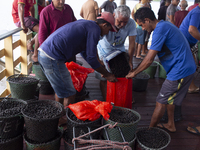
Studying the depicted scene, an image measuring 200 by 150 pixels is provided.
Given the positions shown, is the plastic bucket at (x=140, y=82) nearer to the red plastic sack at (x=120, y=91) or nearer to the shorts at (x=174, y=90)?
the red plastic sack at (x=120, y=91)

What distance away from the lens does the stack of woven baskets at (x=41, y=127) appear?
66.7 inches

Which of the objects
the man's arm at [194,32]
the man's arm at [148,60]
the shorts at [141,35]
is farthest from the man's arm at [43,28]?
the shorts at [141,35]

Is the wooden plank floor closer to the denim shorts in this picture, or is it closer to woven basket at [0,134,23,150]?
woven basket at [0,134,23,150]

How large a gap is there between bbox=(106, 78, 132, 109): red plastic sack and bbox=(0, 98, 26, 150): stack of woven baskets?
3.59 feet

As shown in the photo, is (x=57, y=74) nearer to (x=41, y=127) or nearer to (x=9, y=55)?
(x=41, y=127)

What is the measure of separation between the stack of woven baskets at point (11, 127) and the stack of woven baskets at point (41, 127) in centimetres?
7

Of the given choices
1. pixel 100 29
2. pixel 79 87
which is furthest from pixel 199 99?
pixel 100 29

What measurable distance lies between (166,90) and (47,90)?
6.37 ft

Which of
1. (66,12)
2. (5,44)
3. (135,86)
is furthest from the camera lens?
(135,86)

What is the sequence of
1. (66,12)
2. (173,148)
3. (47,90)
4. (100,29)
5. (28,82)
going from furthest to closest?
1. (47,90)
2. (66,12)
3. (28,82)
4. (173,148)
5. (100,29)

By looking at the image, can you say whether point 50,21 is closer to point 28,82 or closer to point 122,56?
point 28,82

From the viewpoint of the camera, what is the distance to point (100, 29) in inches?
76.2

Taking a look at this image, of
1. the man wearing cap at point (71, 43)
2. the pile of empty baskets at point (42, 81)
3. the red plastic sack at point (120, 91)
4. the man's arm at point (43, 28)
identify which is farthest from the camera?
the pile of empty baskets at point (42, 81)

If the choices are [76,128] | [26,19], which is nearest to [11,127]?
[76,128]
